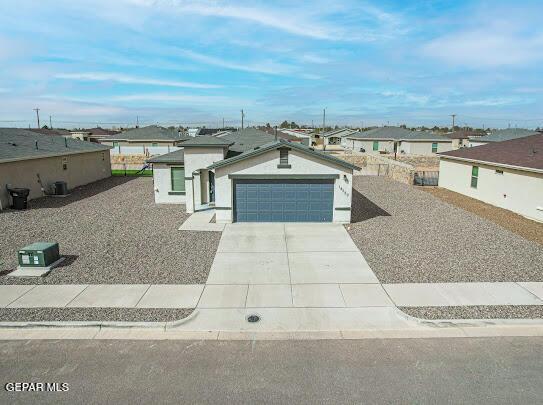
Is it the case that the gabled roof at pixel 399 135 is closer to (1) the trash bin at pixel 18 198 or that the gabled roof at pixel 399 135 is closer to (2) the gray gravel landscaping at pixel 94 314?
(1) the trash bin at pixel 18 198

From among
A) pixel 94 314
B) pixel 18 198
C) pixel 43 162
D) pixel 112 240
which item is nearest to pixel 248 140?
pixel 43 162

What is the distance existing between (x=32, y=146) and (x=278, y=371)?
2461 centimetres

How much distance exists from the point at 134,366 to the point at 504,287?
10.1 metres

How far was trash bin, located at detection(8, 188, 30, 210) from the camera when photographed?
1967 centimetres

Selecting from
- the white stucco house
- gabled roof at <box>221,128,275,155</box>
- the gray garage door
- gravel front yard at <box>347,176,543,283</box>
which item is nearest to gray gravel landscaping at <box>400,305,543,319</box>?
gravel front yard at <box>347,176,543,283</box>

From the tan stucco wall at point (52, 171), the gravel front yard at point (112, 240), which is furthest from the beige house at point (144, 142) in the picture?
the gravel front yard at point (112, 240)

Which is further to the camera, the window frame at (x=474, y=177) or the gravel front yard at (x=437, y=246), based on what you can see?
the window frame at (x=474, y=177)

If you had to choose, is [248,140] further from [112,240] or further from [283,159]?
[112,240]

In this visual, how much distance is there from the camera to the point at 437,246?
1385 cm

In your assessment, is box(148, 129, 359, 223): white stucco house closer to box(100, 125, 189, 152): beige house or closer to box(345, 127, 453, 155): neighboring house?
box(100, 125, 189, 152): beige house

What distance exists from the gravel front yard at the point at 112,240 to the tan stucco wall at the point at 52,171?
133 cm

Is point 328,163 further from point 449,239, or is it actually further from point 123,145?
point 123,145

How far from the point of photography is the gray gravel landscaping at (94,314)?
852 cm

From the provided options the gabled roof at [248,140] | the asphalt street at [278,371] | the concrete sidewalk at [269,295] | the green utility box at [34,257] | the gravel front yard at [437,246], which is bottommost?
the asphalt street at [278,371]
